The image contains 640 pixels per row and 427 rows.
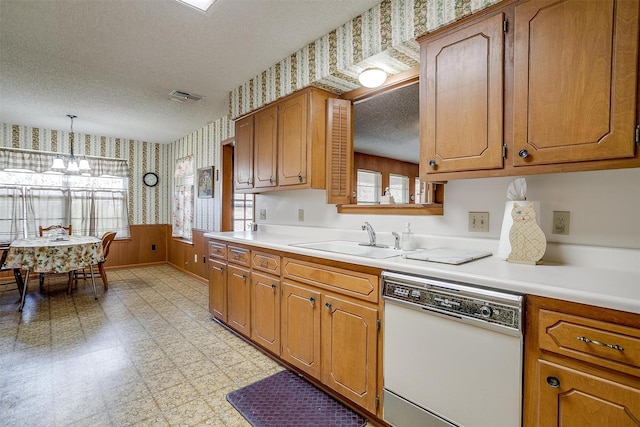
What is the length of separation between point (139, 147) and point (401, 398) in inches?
256

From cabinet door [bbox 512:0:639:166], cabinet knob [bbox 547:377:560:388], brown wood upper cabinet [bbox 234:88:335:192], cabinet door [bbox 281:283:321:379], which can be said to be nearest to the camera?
cabinet knob [bbox 547:377:560:388]

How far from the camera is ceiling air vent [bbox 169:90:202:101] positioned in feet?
11.7

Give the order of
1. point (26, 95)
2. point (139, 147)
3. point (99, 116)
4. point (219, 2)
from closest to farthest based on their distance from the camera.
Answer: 1. point (219, 2)
2. point (26, 95)
3. point (99, 116)
4. point (139, 147)

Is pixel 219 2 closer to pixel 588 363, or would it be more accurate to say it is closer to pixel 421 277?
pixel 421 277

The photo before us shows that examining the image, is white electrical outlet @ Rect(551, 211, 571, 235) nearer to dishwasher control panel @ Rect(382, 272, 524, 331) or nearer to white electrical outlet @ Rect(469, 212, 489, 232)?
white electrical outlet @ Rect(469, 212, 489, 232)

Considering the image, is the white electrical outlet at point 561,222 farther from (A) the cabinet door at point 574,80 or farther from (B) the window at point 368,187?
(B) the window at point 368,187

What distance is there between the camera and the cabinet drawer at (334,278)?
1632 millimetres

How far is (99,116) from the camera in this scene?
4465mm

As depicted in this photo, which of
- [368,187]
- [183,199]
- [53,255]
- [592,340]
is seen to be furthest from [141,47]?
[183,199]

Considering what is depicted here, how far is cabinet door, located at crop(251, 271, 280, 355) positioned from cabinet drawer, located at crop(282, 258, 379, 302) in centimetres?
22

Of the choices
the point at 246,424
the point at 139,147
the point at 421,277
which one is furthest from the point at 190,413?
the point at 139,147

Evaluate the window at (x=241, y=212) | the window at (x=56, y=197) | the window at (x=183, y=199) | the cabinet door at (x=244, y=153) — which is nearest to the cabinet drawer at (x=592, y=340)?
the cabinet door at (x=244, y=153)

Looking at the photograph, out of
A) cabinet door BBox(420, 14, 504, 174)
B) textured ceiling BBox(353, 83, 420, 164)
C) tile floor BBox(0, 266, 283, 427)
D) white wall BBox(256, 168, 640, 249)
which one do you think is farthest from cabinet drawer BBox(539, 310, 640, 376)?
tile floor BBox(0, 266, 283, 427)

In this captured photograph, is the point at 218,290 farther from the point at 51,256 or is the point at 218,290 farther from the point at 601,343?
the point at 601,343
